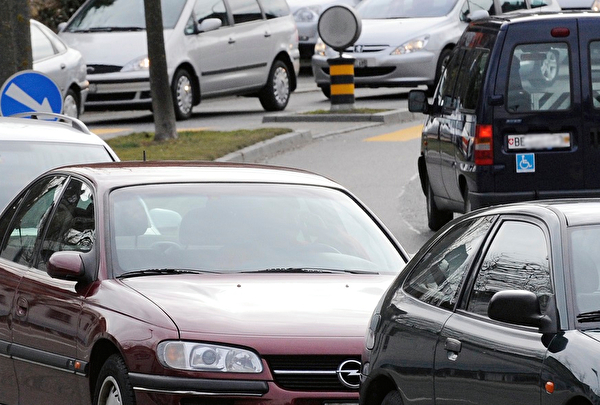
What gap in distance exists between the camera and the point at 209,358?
6.07 meters

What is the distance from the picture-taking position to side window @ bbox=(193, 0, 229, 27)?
76.8ft

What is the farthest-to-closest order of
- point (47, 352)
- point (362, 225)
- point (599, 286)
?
1. point (362, 225)
2. point (47, 352)
3. point (599, 286)

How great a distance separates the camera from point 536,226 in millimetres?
5281

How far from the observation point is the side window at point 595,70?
452 inches

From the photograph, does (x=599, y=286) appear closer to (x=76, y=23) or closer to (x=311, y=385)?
(x=311, y=385)

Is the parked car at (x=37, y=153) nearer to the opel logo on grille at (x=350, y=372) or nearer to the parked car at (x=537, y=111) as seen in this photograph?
the parked car at (x=537, y=111)

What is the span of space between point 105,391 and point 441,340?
164 cm

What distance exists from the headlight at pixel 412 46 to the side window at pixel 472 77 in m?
11.9

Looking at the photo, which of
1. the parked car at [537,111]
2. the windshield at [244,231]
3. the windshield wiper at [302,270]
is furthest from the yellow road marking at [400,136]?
the windshield wiper at [302,270]

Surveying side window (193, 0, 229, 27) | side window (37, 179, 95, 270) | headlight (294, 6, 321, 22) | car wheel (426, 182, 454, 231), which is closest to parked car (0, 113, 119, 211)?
side window (37, 179, 95, 270)

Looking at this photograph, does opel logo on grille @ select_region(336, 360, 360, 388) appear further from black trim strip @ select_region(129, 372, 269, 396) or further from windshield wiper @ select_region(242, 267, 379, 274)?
windshield wiper @ select_region(242, 267, 379, 274)

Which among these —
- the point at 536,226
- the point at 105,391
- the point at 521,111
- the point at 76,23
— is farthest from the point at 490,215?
the point at 76,23

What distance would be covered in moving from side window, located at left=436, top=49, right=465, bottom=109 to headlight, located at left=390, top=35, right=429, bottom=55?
35.6 ft

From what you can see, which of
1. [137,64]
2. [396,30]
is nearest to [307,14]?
[396,30]
